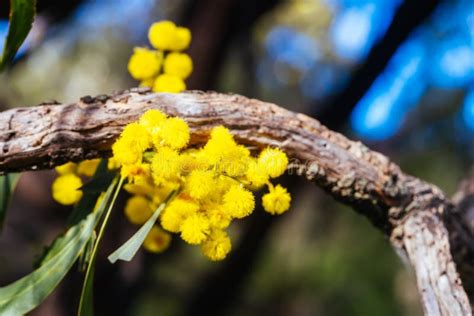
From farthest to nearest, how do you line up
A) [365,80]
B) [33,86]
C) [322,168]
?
[33,86]
[365,80]
[322,168]

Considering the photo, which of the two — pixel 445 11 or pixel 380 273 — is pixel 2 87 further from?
pixel 380 273

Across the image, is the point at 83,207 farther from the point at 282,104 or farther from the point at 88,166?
the point at 282,104

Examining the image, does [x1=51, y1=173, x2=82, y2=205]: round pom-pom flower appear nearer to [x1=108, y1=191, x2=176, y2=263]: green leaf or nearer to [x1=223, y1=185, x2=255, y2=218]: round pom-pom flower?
[x1=108, y1=191, x2=176, y2=263]: green leaf

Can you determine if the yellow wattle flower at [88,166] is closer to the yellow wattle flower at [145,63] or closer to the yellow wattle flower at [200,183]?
the yellow wattle flower at [145,63]

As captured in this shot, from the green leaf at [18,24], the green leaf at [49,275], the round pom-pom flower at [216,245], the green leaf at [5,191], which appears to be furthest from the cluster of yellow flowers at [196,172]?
the green leaf at [5,191]

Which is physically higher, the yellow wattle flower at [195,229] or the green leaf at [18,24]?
the green leaf at [18,24]

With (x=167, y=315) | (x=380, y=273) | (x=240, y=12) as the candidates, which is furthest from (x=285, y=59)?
(x=240, y=12)
